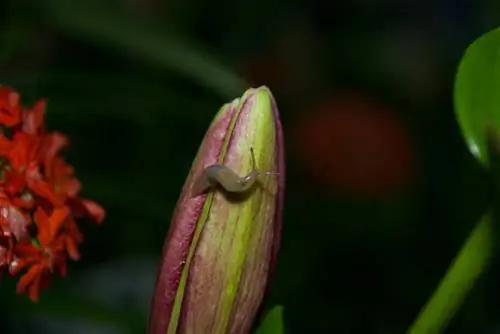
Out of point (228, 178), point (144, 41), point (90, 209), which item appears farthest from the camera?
point (144, 41)

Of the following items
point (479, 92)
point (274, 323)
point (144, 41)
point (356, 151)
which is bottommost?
point (274, 323)

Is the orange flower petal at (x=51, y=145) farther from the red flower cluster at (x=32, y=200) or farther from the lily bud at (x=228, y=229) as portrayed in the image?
the lily bud at (x=228, y=229)

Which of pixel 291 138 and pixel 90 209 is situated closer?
pixel 90 209

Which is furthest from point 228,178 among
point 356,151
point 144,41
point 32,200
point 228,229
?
point 356,151

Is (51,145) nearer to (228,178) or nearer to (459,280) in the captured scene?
(228,178)

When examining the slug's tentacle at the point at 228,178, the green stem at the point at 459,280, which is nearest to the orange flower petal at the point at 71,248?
the slug's tentacle at the point at 228,178

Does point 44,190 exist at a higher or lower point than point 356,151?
lower

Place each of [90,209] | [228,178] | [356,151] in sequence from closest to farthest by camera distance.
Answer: [228,178], [90,209], [356,151]
